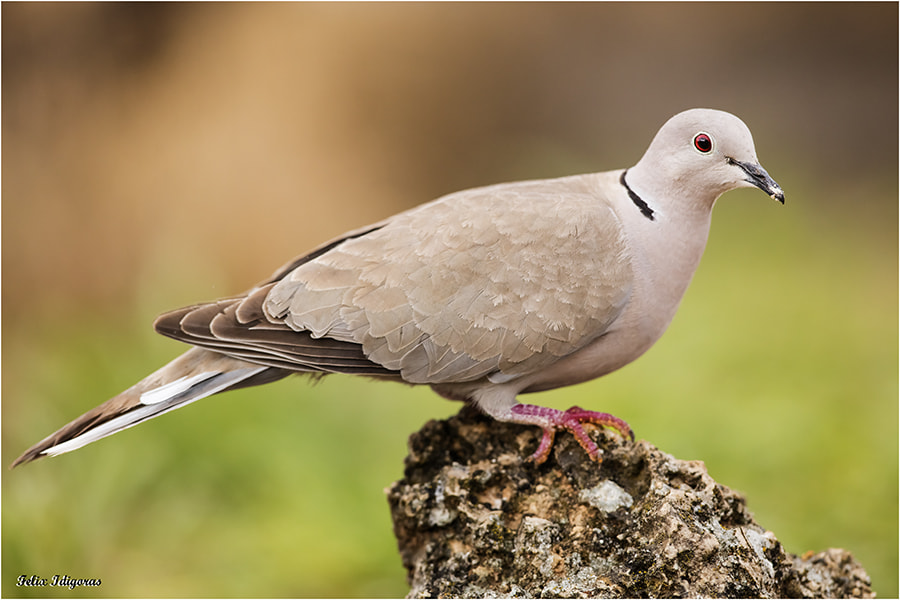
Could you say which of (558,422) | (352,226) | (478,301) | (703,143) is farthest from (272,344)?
(352,226)

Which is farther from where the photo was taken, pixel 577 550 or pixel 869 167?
pixel 869 167

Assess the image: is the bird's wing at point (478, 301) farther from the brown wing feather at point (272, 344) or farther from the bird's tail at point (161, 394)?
the bird's tail at point (161, 394)

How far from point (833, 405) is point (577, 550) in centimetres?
353

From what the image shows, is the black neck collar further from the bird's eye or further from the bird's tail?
the bird's tail

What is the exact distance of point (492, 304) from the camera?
A: 9.31 ft

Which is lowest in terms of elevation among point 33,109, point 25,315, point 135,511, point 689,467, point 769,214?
point 135,511

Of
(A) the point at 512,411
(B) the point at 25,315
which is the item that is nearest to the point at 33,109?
(B) the point at 25,315

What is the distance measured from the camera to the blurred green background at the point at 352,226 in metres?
4.61

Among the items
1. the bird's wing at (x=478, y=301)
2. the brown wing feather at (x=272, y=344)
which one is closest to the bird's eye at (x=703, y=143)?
the bird's wing at (x=478, y=301)

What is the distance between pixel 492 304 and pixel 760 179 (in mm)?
974

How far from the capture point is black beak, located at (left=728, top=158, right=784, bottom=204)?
8.86 ft

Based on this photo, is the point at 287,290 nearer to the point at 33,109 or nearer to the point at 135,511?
the point at 135,511

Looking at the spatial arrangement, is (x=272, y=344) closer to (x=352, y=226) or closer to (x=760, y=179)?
(x=760, y=179)

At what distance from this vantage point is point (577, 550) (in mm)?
2523
